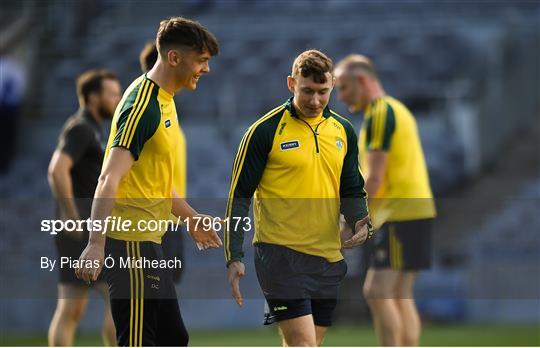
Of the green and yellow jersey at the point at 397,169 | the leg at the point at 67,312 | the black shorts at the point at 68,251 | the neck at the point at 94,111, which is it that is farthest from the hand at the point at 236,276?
the green and yellow jersey at the point at 397,169

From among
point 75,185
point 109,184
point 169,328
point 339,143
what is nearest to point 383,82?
point 75,185

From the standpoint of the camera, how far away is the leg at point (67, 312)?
280 inches

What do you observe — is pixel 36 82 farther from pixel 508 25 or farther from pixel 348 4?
pixel 508 25

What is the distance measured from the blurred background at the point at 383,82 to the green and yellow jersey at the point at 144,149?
6780mm

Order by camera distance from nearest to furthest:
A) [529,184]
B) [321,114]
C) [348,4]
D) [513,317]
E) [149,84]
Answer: [149,84] → [321,114] → [513,317] → [529,184] → [348,4]

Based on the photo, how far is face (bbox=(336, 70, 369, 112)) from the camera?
766 centimetres

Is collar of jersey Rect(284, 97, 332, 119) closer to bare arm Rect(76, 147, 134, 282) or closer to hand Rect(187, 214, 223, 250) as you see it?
hand Rect(187, 214, 223, 250)

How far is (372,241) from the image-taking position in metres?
7.71

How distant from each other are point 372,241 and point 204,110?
7.42 meters

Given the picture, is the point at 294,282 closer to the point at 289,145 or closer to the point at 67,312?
the point at 289,145

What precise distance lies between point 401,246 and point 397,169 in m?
0.49

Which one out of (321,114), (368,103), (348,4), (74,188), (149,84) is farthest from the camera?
(348,4)

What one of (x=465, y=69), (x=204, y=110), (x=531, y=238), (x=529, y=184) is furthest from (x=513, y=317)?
(x=204, y=110)

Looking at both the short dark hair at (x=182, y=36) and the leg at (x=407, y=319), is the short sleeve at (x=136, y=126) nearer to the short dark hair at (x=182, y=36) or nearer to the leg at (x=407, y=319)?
the short dark hair at (x=182, y=36)
